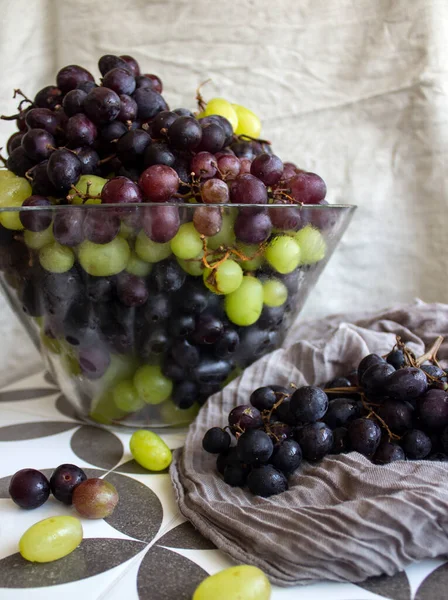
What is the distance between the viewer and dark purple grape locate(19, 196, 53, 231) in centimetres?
65

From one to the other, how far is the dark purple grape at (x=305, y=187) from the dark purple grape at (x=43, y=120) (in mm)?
311

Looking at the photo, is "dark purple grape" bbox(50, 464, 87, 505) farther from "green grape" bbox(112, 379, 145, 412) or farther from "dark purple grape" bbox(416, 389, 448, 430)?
"dark purple grape" bbox(416, 389, 448, 430)

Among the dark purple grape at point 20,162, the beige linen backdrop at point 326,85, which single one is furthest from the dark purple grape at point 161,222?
the beige linen backdrop at point 326,85

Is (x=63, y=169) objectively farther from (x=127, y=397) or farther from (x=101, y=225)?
(x=127, y=397)

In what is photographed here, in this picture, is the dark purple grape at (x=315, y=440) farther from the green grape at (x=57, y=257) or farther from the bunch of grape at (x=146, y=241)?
the green grape at (x=57, y=257)

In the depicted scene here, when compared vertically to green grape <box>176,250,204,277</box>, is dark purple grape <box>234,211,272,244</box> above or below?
above

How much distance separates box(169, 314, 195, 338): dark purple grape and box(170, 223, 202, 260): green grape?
0.08m

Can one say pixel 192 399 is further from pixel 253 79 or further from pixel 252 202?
pixel 253 79

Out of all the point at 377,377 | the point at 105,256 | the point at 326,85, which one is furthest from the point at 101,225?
the point at 326,85

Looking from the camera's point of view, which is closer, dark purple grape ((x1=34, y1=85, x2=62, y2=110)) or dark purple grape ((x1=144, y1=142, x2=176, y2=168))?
dark purple grape ((x1=144, y1=142, x2=176, y2=168))

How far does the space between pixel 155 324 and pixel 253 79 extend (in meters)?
0.63

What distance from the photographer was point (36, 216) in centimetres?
65

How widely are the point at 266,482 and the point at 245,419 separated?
7 cm

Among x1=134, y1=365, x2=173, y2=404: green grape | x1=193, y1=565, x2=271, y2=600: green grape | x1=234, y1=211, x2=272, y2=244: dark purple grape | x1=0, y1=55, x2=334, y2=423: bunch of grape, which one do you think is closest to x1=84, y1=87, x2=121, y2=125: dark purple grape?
x1=0, y1=55, x2=334, y2=423: bunch of grape
